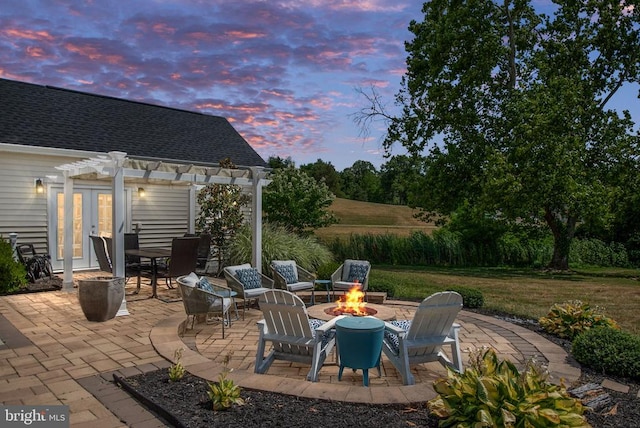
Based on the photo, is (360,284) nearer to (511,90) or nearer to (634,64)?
(511,90)

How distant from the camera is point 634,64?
54.2 feet

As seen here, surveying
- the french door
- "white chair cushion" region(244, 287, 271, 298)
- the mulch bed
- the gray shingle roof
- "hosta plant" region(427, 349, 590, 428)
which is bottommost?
the mulch bed

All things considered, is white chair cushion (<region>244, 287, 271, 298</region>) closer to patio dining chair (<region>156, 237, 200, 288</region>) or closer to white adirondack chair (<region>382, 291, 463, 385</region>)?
patio dining chair (<region>156, 237, 200, 288</region>)

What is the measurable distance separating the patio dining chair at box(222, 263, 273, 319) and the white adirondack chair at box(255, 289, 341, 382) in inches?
96.3

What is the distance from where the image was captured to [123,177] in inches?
285

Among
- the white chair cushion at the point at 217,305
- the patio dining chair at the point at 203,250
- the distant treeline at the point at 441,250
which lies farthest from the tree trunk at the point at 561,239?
the white chair cushion at the point at 217,305

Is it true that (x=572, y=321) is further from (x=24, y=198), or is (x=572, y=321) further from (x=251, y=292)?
(x=24, y=198)

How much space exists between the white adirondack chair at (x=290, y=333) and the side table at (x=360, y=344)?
248mm

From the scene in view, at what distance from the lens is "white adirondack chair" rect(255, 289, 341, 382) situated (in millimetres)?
4398

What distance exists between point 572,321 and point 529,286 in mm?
6565

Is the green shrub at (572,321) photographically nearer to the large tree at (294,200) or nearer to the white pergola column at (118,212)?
the white pergola column at (118,212)

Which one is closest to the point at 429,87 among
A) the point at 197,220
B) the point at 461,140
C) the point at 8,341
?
the point at 461,140

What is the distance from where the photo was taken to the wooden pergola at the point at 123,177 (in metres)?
7.05

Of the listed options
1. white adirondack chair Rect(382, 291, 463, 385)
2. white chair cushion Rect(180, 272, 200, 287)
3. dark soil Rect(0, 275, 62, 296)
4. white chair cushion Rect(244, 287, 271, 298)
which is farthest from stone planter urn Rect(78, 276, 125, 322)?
white adirondack chair Rect(382, 291, 463, 385)
